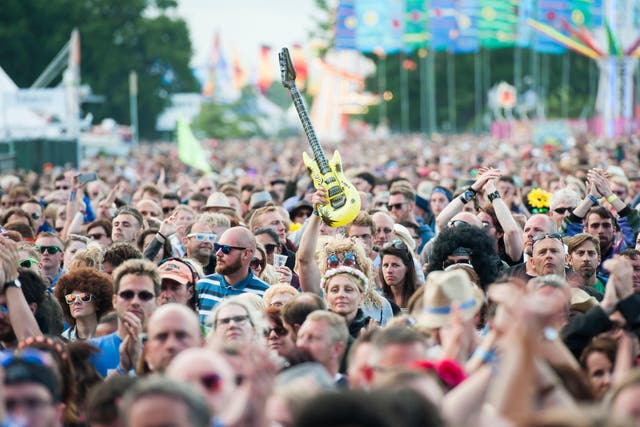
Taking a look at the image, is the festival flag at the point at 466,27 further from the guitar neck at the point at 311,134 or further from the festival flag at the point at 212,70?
the festival flag at the point at 212,70

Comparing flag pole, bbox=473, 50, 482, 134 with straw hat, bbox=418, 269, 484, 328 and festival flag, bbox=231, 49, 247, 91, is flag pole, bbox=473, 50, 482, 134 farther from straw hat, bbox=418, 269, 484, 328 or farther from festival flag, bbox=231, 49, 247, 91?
straw hat, bbox=418, 269, 484, 328

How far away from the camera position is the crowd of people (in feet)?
15.1

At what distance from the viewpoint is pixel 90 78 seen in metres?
83.7

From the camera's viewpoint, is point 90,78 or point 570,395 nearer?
point 570,395

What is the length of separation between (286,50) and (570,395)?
5.98 meters

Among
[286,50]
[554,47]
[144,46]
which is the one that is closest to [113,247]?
[286,50]

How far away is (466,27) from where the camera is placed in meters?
57.2

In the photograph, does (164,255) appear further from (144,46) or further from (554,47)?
(144,46)

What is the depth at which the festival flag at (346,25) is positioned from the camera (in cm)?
5897

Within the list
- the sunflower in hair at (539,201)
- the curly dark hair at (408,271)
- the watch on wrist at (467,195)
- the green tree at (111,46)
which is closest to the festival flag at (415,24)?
the green tree at (111,46)

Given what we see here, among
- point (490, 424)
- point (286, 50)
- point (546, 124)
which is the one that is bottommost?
point (546, 124)


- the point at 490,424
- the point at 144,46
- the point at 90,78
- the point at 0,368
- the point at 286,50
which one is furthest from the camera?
the point at 144,46

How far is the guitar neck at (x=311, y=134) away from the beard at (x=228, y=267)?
1189 mm

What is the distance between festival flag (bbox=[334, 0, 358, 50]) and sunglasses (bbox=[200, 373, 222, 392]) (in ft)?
178
